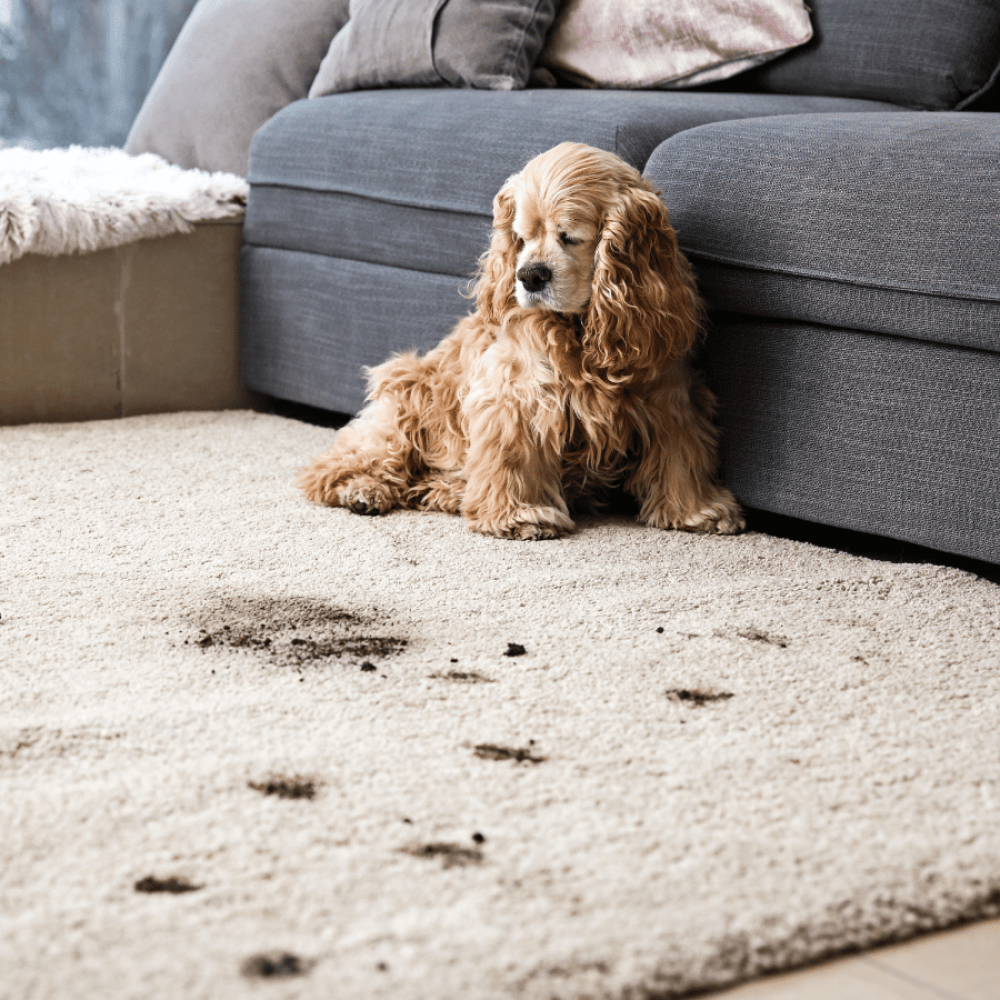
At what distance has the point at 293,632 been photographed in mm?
1496

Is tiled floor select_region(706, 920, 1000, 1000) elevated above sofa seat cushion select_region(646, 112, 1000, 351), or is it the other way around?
sofa seat cushion select_region(646, 112, 1000, 351)

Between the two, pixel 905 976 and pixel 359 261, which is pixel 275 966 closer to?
pixel 905 976

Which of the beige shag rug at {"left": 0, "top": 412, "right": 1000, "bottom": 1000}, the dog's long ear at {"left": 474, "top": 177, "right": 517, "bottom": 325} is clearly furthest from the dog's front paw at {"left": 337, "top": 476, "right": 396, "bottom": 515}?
the dog's long ear at {"left": 474, "top": 177, "right": 517, "bottom": 325}

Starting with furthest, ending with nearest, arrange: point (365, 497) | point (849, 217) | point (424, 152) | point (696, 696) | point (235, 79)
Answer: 1. point (235, 79)
2. point (424, 152)
3. point (365, 497)
4. point (849, 217)
5. point (696, 696)

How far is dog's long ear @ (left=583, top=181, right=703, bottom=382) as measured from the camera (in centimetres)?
184

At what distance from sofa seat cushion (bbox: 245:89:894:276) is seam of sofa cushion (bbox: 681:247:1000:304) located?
0.90 feet

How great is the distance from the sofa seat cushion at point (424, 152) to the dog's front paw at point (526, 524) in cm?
61

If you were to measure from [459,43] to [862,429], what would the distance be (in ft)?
4.57

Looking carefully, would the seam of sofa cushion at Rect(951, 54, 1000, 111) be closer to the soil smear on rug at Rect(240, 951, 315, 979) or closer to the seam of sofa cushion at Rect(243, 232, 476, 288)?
the seam of sofa cushion at Rect(243, 232, 476, 288)

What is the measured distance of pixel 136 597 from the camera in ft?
5.29

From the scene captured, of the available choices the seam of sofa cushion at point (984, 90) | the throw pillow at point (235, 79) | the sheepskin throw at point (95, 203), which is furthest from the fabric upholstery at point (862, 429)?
the throw pillow at point (235, 79)

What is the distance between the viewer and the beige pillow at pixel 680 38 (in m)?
2.65

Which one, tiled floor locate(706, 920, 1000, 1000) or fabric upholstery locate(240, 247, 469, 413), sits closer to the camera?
tiled floor locate(706, 920, 1000, 1000)

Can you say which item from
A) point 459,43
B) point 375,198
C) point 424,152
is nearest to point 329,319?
point 375,198
